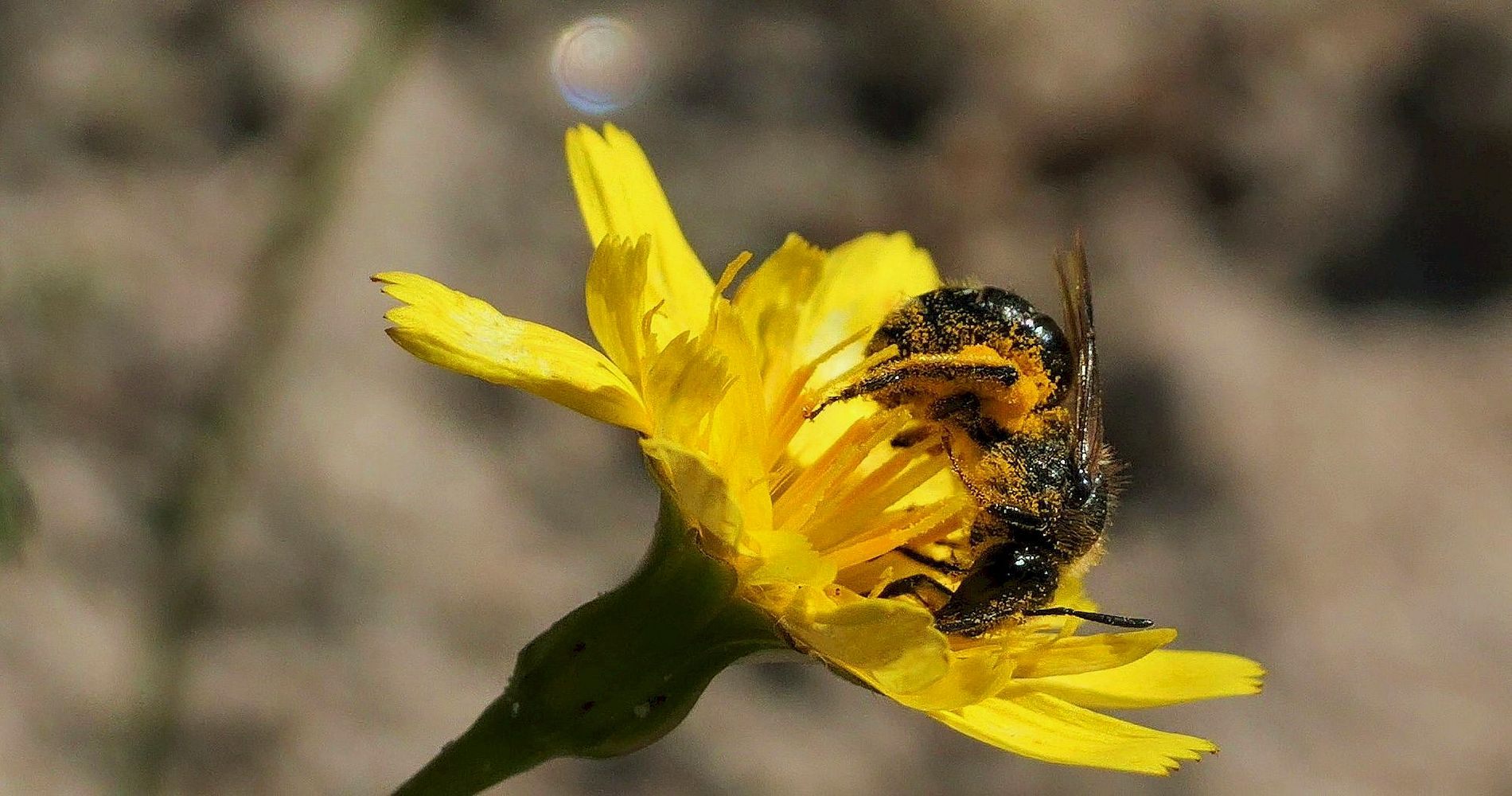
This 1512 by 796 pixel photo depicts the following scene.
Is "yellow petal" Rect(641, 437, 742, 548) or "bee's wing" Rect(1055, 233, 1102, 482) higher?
"bee's wing" Rect(1055, 233, 1102, 482)

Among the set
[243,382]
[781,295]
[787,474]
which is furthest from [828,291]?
[243,382]

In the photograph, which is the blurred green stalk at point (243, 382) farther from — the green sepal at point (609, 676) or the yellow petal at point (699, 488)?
the yellow petal at point (699, 488)

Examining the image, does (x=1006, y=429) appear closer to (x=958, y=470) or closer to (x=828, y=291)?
(x=958, y=470)

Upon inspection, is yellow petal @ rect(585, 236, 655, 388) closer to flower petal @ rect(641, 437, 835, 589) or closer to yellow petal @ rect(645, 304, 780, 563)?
yellow petal @ rect(645, 304, 780, 563)

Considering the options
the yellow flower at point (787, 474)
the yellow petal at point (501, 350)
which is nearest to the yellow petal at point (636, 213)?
the yellow flower at point (787, 474)

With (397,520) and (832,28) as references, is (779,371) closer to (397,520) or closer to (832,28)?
(397,520)

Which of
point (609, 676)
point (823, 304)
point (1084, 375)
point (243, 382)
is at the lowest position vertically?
point (609, 676)

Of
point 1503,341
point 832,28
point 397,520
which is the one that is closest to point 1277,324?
point 1503,341

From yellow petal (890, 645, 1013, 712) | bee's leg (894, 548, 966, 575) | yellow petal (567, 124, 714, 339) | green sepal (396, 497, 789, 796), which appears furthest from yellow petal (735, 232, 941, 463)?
yellow petal (890, 645, 1013, 712)
